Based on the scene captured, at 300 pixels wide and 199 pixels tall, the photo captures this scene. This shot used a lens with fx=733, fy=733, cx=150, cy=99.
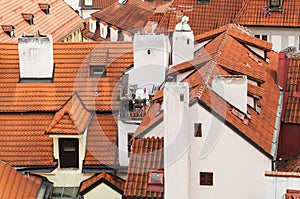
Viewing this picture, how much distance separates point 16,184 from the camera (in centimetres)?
3164

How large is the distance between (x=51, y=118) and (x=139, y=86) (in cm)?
496

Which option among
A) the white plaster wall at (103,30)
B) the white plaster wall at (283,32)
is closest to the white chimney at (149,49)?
the white plaster wall at (283,32)

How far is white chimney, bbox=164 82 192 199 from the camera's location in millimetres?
28031

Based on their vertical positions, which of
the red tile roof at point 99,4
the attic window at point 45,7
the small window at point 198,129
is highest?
the attic window at point 45,7

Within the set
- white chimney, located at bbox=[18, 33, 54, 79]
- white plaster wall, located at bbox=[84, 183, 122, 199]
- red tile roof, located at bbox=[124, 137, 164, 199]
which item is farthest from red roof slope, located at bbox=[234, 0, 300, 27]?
red tile roof, located at bbox=[124, 137, 164, 199]

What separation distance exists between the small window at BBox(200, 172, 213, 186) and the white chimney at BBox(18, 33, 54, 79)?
9.84 metres

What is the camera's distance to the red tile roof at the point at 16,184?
3097 centimetres

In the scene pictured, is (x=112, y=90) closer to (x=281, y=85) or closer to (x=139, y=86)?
(x=139, y=86)

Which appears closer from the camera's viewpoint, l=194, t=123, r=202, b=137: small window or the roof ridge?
l=194, t=123, r=202, b=137: small window

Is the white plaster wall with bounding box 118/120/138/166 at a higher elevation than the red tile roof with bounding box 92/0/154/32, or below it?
below

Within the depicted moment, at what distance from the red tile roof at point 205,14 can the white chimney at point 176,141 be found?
90.3 ft

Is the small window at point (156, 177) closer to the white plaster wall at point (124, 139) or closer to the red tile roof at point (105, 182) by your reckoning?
the red tile roof at point (105, 182)

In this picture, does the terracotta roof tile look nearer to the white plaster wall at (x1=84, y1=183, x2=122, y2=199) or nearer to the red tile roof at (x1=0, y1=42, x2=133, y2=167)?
the red tile roof at (x1=0, y1=42, x2=133, y2=167)

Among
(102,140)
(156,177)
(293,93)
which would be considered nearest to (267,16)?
(293,93)
